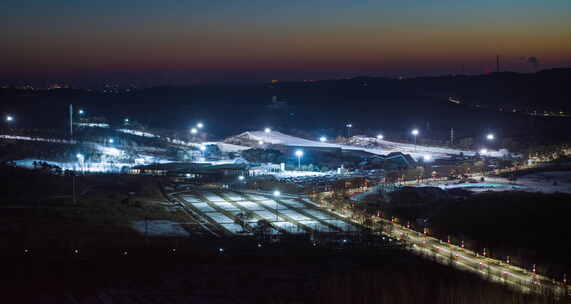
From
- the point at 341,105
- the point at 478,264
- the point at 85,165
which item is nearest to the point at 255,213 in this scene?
the point at 478,264

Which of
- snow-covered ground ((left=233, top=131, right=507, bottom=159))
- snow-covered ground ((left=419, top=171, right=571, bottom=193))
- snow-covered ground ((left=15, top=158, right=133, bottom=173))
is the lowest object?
snow-covered ground ((left=419, top=171, right=571, bottom=193))

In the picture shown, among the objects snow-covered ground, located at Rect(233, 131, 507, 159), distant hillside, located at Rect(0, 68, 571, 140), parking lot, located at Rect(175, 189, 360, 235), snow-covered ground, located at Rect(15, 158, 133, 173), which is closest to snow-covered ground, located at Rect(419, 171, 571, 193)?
parking lot, located at Rect(175, 189, 360, 235)

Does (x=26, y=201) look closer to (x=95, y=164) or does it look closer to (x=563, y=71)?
(x=95, y=164)

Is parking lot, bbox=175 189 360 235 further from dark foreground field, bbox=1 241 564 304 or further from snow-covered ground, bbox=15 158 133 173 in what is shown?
snow-covered ground, bbox=15 158 133 173

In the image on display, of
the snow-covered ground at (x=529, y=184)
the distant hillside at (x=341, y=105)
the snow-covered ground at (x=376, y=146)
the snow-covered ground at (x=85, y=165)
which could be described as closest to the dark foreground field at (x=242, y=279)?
the snow-covered ground at (x=529, y=184)

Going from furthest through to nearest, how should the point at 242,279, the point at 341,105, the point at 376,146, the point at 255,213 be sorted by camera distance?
the point at 341,105, the point at 376,146, the point at 255,213, the point at 242,279

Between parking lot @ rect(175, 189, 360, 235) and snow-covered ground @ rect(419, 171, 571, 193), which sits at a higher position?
snow-covered ground @ rect(419, 171, 571, 193)

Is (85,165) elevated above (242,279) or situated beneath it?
elevated above

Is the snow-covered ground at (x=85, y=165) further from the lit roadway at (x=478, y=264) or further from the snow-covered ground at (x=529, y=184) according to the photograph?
the lit roadway at (x=478, y=264)

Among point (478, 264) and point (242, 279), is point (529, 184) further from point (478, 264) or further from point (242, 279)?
point (242, 279)
